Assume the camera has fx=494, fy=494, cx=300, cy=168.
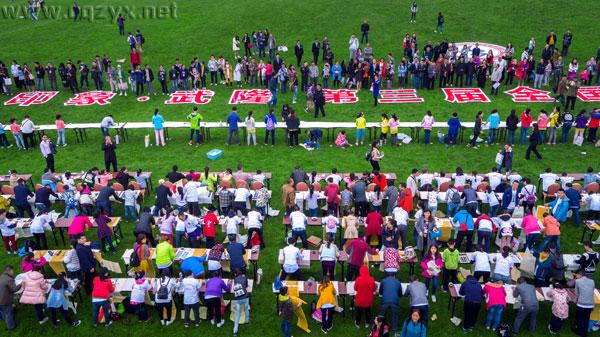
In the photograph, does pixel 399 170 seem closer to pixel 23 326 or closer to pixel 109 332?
pixel 109 332

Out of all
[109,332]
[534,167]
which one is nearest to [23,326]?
[109,332]

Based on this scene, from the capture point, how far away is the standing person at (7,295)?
13320 mm

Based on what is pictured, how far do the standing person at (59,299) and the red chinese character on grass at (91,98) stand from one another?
1961 centimetres

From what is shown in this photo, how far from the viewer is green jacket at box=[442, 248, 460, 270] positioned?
14.1 meters

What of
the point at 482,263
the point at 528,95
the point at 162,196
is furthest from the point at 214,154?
the point at 528,95

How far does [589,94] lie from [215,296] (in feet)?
88.1

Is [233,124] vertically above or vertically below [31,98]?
above

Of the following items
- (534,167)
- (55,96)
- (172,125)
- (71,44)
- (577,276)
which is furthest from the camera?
(71,44)

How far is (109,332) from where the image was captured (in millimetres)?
13742

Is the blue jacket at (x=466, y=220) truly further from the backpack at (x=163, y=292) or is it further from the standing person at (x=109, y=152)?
the standing person at (x=109, y=152)

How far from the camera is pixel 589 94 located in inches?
1172

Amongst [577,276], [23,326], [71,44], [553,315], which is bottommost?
[23,326]

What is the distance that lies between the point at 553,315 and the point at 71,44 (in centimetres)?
3972

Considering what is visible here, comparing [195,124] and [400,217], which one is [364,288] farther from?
[195,124]
